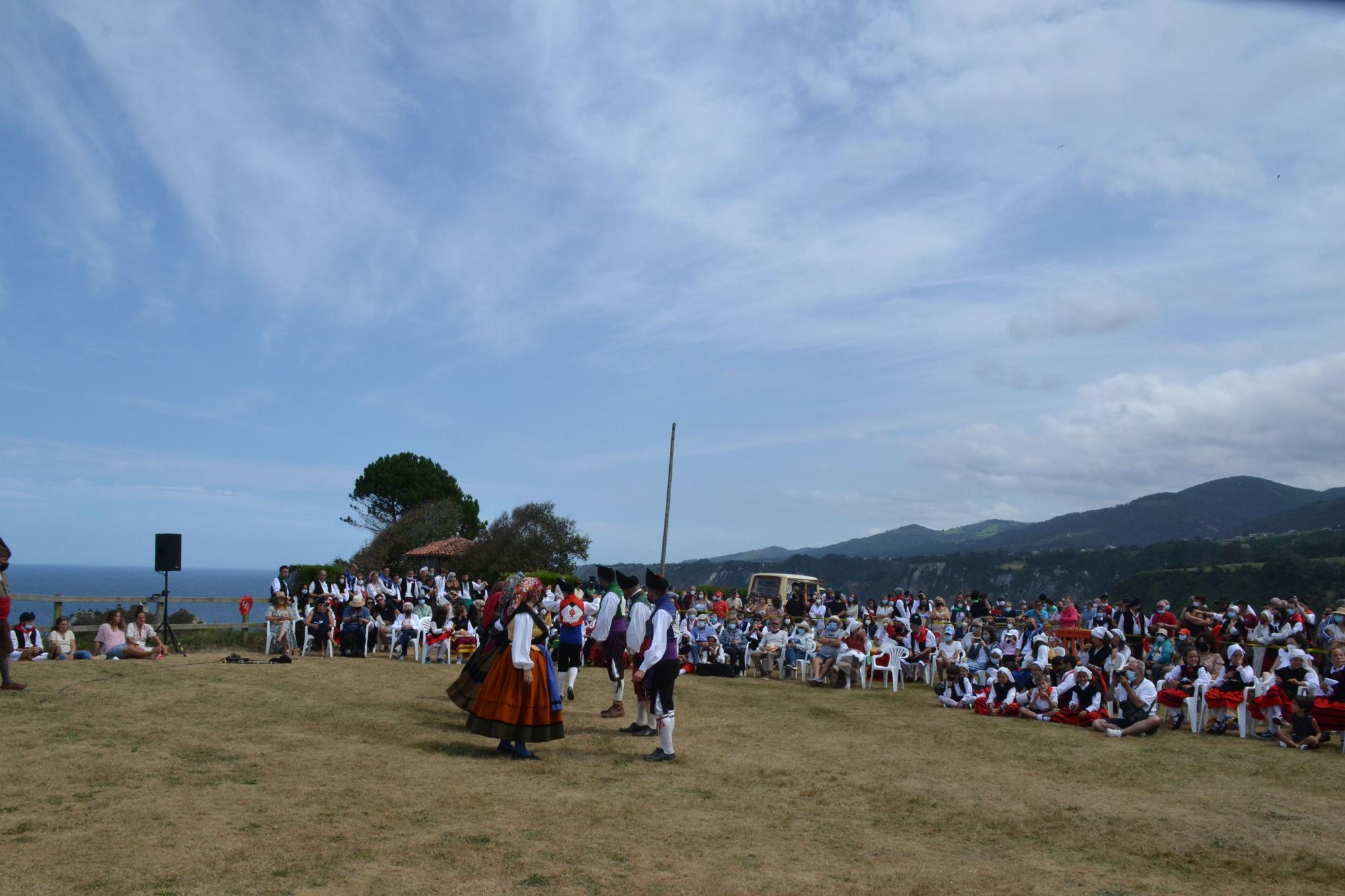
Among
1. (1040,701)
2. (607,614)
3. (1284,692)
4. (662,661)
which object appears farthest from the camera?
(1040,701)

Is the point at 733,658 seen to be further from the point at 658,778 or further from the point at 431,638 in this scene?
the point at 658,778

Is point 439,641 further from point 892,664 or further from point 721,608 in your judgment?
point 721,608

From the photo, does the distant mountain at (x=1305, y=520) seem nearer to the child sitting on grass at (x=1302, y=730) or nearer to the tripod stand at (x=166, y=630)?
the child sitting on grass at (x=1302, y=730)

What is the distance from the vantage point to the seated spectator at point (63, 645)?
13.5 meters

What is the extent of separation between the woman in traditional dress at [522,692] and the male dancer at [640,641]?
1.09 m

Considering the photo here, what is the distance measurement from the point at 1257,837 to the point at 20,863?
7273 mm

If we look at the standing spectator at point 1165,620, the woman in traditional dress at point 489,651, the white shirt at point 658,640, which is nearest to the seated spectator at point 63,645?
the woman in traditional dress at point 489,651

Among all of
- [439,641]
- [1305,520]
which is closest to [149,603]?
[439,641]

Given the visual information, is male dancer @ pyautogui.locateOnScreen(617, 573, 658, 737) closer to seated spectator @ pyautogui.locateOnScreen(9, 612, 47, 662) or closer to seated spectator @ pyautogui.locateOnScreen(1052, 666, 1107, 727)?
seated spectator @ pyautogui.locateOnScreen(1052, 666, 1107, 727)

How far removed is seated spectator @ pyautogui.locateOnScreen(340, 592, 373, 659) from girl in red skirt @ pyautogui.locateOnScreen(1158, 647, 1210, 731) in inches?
483

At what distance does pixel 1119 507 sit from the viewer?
4454 inches

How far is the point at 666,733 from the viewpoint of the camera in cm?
858

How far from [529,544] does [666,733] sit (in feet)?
107

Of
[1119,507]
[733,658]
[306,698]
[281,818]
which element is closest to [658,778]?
[281,818]
